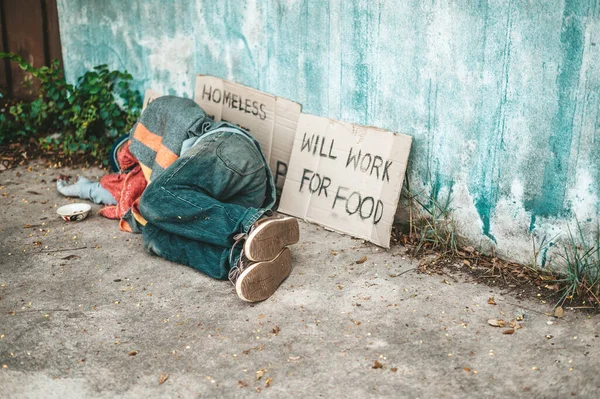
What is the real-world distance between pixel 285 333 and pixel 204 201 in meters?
0.91

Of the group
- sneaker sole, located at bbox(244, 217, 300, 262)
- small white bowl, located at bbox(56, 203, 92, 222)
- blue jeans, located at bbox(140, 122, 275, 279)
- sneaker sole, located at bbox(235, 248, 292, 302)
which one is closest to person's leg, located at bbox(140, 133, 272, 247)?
blue jeans, located at bbox(140, 122, 275, 279)

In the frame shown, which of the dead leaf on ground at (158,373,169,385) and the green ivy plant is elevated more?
the green ivy plant

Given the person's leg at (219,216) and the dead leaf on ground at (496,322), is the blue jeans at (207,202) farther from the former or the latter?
the dead leaf on ground at (496,322)

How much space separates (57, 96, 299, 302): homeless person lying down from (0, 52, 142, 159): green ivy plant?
102cm

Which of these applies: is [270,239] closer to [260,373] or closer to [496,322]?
[260,373]

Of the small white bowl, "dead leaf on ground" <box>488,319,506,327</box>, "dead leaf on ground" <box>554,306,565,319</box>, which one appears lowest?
"dead leaf on ground" <box>488,319,506,327</box>

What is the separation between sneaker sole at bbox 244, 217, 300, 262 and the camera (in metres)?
3.37

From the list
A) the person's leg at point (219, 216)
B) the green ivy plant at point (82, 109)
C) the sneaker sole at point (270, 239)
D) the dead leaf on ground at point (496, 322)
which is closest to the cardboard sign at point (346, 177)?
the person's leg at point (219, 216)

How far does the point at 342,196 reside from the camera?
424 centimetres

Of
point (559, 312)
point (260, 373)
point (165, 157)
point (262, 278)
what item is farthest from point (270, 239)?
point (559, 312)

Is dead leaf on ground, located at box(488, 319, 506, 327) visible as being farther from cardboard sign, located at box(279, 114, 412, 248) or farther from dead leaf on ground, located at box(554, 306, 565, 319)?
cardboard sign, located at box(279, 114, 412, 248)

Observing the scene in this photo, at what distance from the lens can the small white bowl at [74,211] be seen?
4.50m

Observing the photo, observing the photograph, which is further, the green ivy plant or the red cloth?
the green ivy plant

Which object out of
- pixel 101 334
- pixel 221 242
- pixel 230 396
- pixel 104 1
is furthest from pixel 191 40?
pixel 230 396
